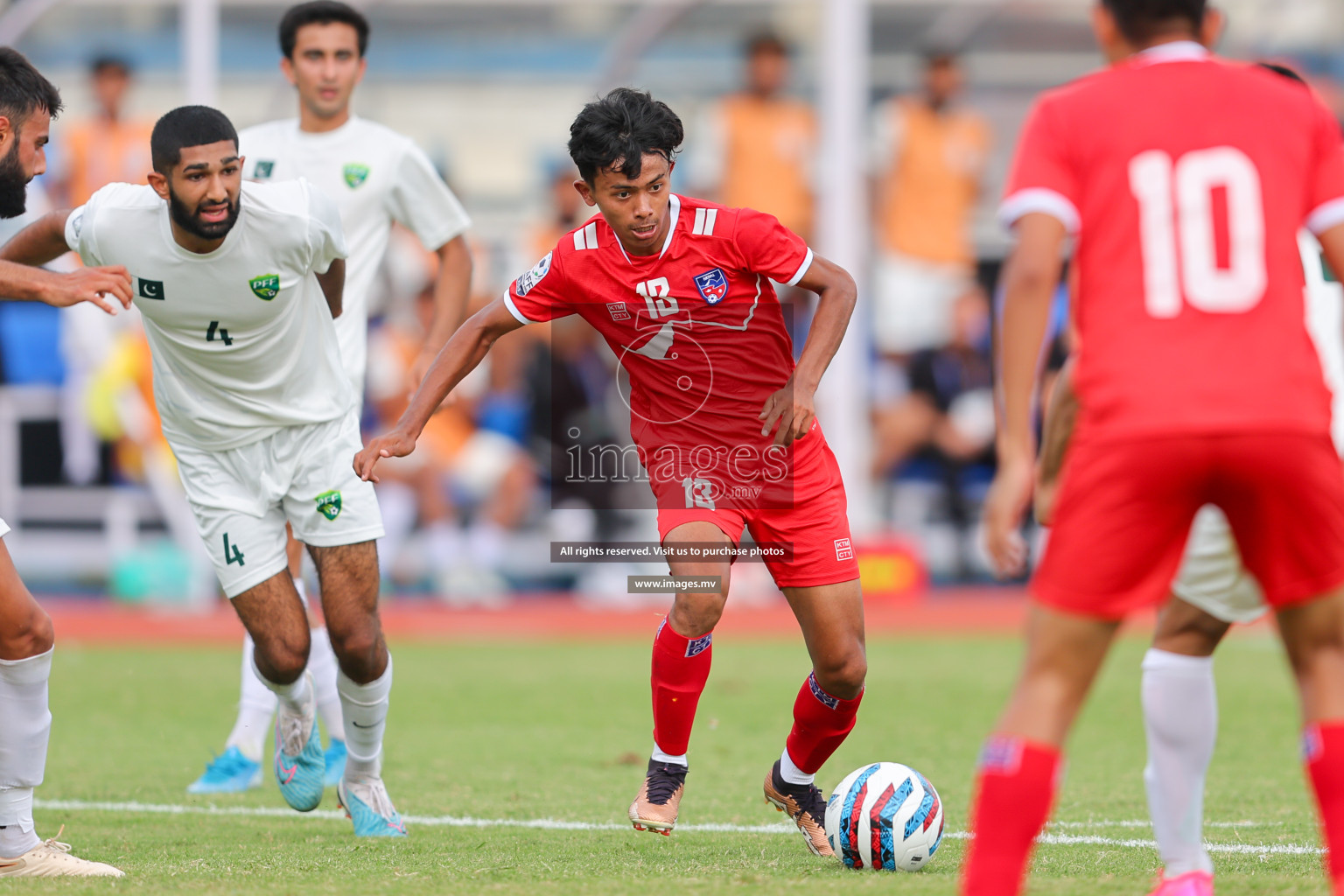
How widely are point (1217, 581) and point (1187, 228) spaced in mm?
1068

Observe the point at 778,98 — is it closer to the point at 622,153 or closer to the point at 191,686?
the point at 191,686

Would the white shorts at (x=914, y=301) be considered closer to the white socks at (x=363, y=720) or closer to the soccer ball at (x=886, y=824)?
the white socks at (x=363, y=720)

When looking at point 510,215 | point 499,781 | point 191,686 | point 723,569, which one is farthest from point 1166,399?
point 510,215

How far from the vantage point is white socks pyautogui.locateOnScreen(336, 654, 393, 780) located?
5578mm

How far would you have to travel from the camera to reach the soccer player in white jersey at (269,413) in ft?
17.6

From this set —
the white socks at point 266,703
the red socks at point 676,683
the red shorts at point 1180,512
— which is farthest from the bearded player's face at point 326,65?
the red shorts at point 1180,512

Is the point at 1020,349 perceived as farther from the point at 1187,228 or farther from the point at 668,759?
the point at 668,759

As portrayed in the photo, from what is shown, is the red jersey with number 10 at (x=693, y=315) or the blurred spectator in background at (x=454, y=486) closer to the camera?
the red jersey with number 10 at (x=693, y=315)

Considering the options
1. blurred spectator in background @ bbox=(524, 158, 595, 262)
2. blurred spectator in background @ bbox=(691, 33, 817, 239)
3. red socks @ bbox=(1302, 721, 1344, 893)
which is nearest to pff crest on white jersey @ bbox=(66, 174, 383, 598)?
red socks @ bbox=(1302, 721, 1344, 893)

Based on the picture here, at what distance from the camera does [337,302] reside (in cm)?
598

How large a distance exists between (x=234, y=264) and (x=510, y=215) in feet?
33.3

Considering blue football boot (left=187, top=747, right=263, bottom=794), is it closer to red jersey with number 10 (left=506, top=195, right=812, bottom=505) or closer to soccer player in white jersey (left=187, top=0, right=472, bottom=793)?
soccer player in white jersey (left=187, top=0, right=472, bottom=793)

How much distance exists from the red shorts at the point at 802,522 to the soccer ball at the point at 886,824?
2.24ft

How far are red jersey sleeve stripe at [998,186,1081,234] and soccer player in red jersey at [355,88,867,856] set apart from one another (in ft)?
5.54
